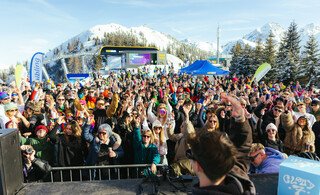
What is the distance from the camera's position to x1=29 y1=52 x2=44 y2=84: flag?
12094 mm

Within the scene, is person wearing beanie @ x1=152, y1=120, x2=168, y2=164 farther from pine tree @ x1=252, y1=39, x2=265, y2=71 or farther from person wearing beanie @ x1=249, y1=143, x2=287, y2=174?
pine tree @ x1=252, y1=39, x2=265, y2=71

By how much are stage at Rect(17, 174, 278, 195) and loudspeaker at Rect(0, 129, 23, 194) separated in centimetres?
16

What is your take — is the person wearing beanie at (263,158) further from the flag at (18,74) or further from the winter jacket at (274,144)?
the flag at (18,74)

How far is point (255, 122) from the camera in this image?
20.2 ft

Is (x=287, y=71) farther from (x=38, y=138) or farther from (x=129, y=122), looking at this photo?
(x=38, y=138)

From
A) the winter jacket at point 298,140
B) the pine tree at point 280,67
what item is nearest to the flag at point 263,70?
the winter jacket at point 298,140

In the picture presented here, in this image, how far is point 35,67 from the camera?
12.2 m

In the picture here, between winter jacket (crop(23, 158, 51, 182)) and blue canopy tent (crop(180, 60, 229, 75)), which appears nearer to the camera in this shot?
winter jacket (crop(23, 158, 51, 182))

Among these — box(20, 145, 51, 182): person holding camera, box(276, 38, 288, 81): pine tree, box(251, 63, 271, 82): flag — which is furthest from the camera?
box(276, 38, 288, 81): pine tree

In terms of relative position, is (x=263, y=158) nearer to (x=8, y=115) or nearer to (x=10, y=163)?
(x=10, y=163)

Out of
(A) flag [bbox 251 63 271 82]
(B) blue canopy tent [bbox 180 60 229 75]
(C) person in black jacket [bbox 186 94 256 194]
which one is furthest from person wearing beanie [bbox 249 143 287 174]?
(B) blue canopy tent [bbox 180 60 229 75]

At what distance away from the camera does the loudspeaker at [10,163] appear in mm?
2164

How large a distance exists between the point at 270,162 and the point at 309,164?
1.30 m

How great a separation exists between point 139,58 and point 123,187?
237 feet
